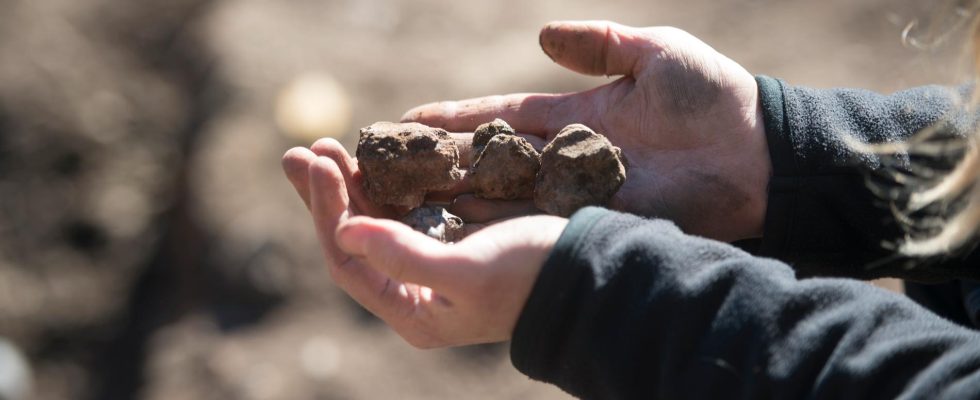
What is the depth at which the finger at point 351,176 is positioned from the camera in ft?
6.35

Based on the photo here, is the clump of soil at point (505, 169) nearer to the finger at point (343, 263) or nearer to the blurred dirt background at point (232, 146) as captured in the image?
the finger at point (343, 263)

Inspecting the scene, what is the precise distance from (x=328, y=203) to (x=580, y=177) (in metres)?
0.57

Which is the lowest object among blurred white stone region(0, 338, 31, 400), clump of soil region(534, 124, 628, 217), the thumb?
blurred white stone region(0, 338, 31, 400)

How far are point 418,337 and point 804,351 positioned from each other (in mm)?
727

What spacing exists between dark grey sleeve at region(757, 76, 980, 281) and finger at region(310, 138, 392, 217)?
902 millimetres

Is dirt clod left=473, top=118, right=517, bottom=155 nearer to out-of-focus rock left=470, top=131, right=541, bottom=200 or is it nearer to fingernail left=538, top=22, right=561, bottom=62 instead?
out-of-focus rock left=470, top=131, right=541, bottom=200

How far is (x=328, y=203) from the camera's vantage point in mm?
1743

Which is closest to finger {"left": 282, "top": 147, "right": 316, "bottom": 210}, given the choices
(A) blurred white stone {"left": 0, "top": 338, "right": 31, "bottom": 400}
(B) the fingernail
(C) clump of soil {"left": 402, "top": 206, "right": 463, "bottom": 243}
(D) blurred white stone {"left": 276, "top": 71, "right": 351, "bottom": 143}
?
(C) clump of soil {"left": 402, "top": 206, "right": 463, "bottom": 243}

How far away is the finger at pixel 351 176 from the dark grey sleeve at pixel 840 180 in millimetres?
902

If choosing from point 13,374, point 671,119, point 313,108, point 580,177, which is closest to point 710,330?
point 580,177

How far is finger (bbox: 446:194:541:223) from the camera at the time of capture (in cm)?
203

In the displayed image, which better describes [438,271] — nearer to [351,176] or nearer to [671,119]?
[351,176]

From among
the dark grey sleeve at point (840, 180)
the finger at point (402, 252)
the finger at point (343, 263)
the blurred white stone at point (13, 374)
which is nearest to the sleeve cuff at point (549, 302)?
the finger at point (402, 252)

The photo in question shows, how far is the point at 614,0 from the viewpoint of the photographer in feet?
14.4
